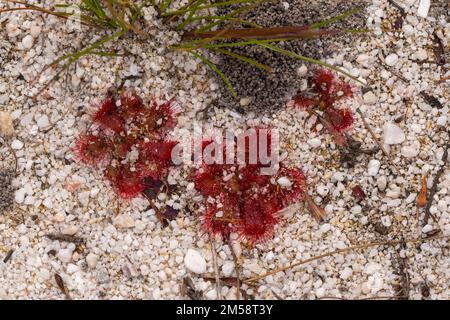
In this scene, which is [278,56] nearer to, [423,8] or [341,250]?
[423,8]

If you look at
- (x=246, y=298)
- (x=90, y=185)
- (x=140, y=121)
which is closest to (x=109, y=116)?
(x=140, y=121)

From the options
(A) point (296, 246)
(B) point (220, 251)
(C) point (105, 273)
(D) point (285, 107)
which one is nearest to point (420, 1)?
(D) point (285, 107)

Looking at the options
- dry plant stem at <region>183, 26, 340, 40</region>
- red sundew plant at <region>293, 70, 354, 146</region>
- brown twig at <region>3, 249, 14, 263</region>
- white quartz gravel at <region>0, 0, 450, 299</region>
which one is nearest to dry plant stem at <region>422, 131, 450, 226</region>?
white quartz gravel at <region>0, 0, 450, 299</region>

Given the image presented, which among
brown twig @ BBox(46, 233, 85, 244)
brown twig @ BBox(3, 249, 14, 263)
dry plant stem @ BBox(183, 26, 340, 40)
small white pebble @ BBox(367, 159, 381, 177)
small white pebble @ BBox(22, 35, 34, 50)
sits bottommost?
brown twig @ BBox(3, 249, 14, 263)

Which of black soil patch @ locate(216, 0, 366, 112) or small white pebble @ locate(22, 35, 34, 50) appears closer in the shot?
black soil patch @ locate(216, 0, 366, 112)

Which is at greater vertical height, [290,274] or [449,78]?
[449,78]

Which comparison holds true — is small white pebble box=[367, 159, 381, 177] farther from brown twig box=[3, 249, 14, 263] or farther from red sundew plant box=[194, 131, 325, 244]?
brown twig box=[3, 249, 14, 263]

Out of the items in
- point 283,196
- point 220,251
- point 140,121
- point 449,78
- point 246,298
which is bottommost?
point 246,298

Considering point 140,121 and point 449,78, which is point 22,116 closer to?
point 140,121
